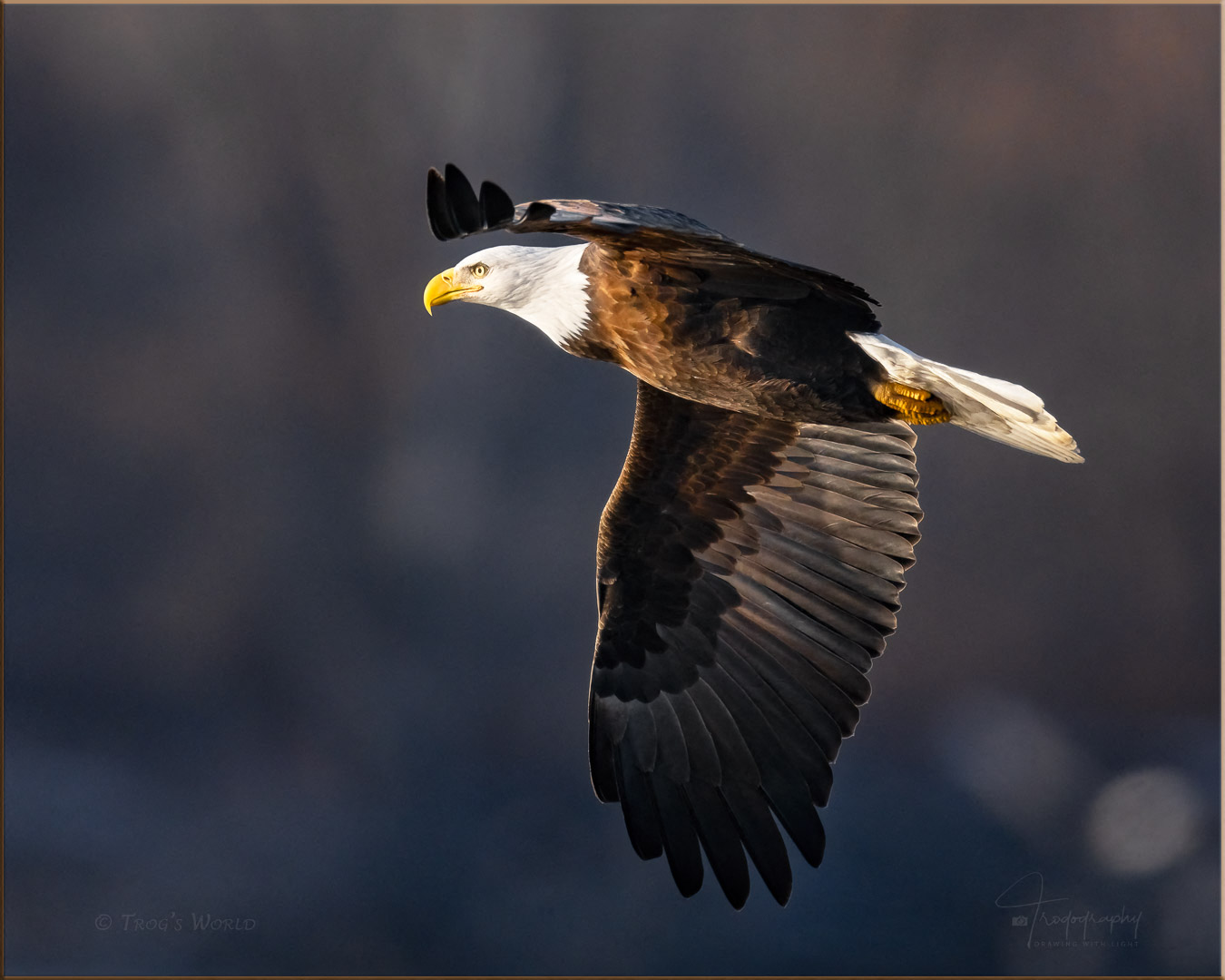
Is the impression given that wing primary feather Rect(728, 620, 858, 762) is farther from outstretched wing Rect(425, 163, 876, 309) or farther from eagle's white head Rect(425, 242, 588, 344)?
outstretched wing Rect(425, 163, 876, 309)

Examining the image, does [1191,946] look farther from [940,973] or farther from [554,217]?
[554,217]

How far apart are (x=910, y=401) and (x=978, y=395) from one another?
20 centimetres

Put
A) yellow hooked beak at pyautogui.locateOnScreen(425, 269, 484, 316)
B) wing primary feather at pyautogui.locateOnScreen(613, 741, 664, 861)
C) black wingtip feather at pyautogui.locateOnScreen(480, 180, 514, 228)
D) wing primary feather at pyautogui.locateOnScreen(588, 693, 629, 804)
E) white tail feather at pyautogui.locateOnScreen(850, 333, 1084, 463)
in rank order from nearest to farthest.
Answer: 1. black wingtip feather at pyautogui.locateOnScreen(480, 180, 514, 228)
2. white tail feather at pyautogui.locateOnScreen(850, 333, 1084, 463)
3. yellow hooked beak at pyautogui.locateOnScreen(425, 269, 484, 316)
4. wing primary feather at pyautogui.locateOnScreen(613, 741, 664, 861)
5. wing primary feather at pyautogui.locateOnScreen(588, 693, 629, 804)

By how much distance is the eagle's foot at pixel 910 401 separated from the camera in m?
4.30

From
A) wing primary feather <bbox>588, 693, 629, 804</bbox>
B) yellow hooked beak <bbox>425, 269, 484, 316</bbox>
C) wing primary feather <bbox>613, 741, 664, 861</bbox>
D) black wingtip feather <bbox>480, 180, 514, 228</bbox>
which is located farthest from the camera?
wing primary feather <bbox>588, 693, 629, 804</bbox>

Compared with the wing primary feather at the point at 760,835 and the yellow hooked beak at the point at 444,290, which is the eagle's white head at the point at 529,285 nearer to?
the yellow hooked beak at the point at 444,290

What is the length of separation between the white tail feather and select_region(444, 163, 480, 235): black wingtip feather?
145 centimetres

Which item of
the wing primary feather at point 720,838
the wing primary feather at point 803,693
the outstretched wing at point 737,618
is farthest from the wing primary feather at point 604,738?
the wing primary feather at point 803,693

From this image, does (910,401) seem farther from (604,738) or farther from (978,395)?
(604,738)

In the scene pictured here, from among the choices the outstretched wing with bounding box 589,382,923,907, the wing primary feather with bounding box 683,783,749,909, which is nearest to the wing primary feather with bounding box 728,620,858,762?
the outstretched wing with bounding box 589,382,923,907

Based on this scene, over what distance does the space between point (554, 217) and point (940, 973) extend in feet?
21.0

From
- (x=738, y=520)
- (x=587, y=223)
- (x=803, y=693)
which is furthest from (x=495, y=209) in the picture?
(x=803, y=693)

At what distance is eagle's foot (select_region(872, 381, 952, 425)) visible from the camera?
169 inches

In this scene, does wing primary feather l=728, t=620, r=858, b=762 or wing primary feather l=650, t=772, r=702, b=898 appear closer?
wing primary feather l=650, t=772, r=702, b=898
